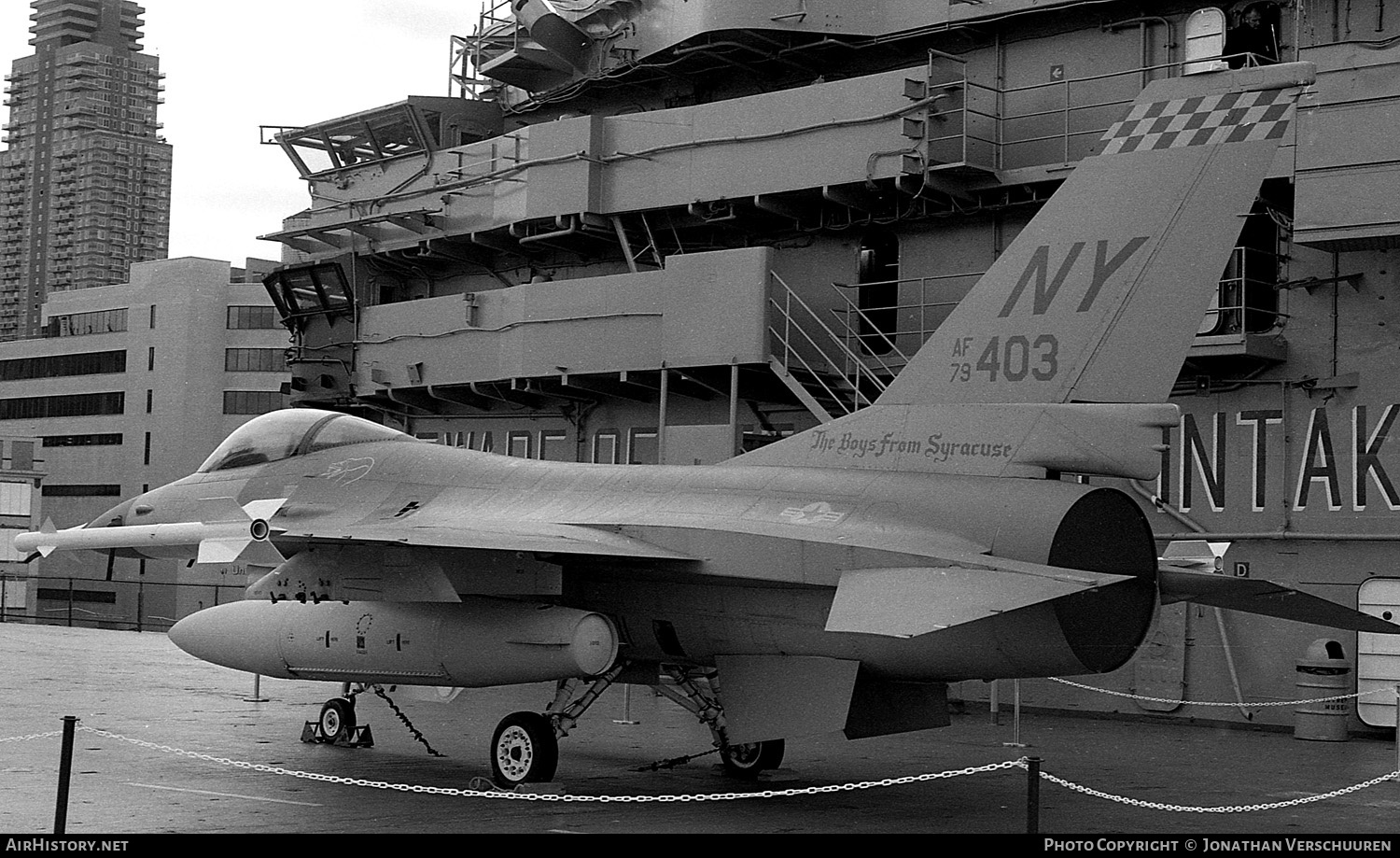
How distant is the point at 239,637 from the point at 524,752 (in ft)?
9.75

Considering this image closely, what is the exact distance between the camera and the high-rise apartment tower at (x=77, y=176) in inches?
6398

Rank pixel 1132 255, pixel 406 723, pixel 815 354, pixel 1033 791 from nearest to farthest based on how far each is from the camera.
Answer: pixel 1033 791 < pixel 1132 255 < pixel 406 723 < pixel 815 354

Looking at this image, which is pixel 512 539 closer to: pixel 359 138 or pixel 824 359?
pixel 824 359

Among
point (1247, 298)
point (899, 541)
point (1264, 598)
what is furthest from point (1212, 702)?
point (899, 541)

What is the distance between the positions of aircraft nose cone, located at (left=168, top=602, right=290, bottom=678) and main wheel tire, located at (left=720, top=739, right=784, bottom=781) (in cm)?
379

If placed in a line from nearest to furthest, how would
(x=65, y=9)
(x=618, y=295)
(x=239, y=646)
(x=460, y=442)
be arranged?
(x=239, y=646), (x=618, y=295), (x=460, y=442), (x=65, y=9)

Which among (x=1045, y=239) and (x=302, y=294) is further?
(x=302, y=294)

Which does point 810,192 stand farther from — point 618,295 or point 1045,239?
point 1045,239

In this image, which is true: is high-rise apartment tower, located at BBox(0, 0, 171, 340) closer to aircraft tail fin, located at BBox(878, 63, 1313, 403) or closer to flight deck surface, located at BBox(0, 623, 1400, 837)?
flight deck surface, located at BBox(0, 623, 1400, 837)

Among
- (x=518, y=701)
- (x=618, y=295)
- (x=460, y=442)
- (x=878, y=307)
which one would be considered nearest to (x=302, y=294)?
(x=460, y=442)

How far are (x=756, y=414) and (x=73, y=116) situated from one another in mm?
171310

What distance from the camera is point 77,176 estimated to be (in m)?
167

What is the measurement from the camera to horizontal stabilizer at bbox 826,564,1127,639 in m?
8.63

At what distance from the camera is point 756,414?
18.9 m
